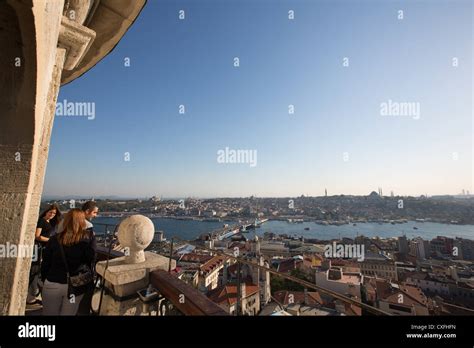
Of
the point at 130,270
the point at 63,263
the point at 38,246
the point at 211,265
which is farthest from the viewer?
the point at 211,265

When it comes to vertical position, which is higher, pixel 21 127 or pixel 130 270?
pixel 21 127

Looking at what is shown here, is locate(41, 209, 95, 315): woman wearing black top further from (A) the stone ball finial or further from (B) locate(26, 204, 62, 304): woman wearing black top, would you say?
(B) locate(26, 204, 62, 304): woman wearing black top

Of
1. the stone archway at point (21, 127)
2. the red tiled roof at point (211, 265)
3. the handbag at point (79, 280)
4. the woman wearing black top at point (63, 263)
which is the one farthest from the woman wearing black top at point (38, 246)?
the red tiled roof at point (211, 265)

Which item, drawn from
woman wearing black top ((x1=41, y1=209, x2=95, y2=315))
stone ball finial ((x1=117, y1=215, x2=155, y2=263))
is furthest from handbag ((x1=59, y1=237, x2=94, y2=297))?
stone ball finial ((x1=117, y1=215, x2=155, y2=263))

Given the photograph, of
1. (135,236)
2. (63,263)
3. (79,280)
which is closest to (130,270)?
(135,236)

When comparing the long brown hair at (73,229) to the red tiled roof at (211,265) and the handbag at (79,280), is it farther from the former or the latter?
the red tiled roof at (211,265)

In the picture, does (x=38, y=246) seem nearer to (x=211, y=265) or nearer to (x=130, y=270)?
(x=130, y=270)
